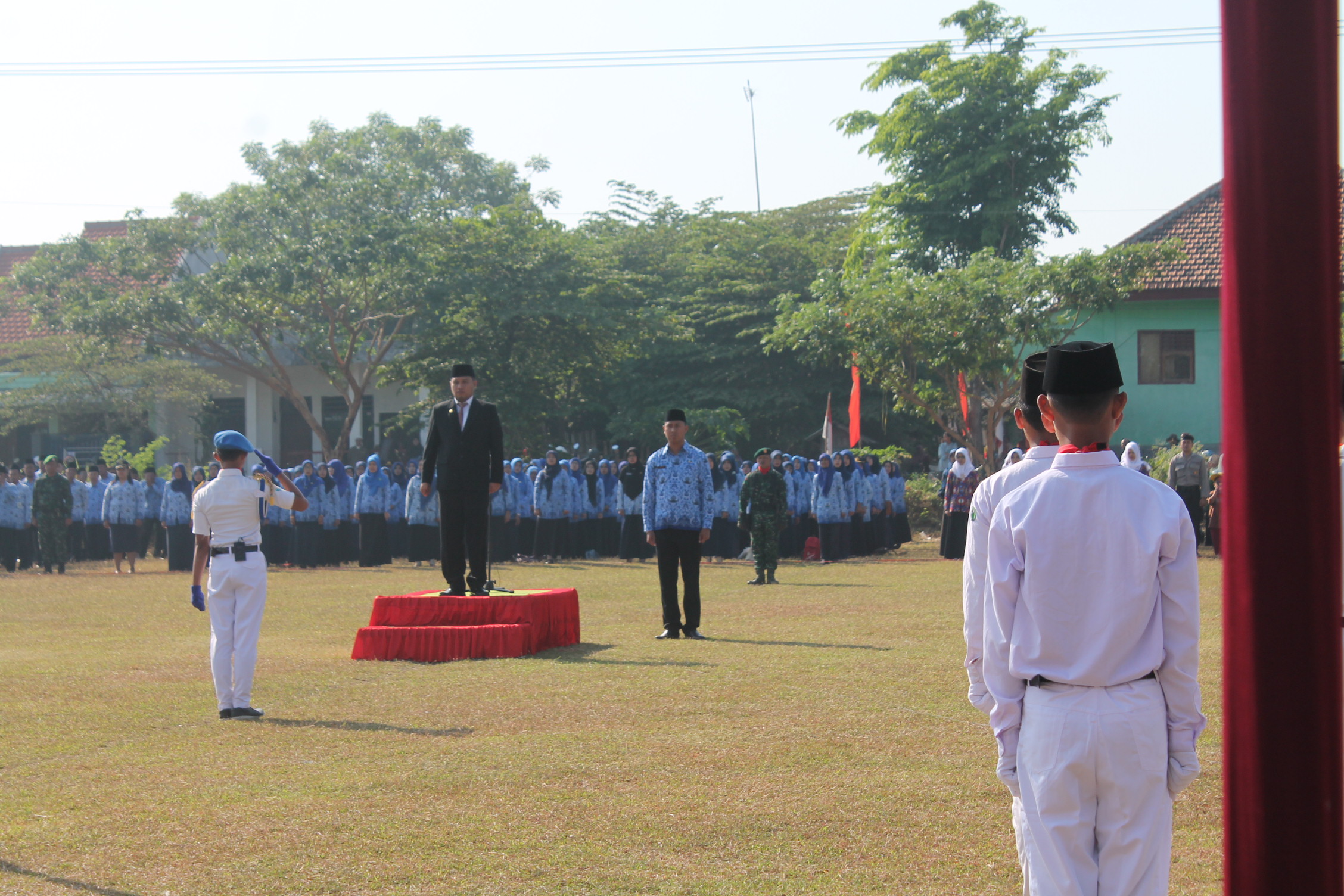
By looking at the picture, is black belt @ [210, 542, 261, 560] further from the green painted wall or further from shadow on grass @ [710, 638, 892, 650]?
the green painted wall

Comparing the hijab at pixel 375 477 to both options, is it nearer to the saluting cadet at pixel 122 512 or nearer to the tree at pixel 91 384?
the saluting cadet at pixel 122 512

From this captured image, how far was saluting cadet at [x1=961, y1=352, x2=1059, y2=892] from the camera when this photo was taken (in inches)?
147

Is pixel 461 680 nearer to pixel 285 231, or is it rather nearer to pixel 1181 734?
pixel 1181 734

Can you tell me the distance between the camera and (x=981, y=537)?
12.7ft

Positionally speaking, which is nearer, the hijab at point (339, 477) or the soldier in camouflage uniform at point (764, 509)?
the soldier in camouflage uniform at point (764, 509)

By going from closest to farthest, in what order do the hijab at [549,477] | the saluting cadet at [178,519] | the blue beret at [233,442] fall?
the blue beret at [233,442] < the saluting cadet at [178,519] < the hijab at [549,477]

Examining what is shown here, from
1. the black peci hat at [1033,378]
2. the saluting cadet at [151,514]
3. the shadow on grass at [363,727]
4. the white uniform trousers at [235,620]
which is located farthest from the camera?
the saluting cadet at [151,514]

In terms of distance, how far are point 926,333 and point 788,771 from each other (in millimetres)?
19769

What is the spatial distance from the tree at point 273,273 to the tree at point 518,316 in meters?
0.86

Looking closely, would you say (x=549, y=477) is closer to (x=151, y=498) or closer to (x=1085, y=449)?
(x=151, y=498)

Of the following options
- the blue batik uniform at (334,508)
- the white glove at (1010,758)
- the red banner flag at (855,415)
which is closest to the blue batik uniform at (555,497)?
the blue batik uniform at (334,508)

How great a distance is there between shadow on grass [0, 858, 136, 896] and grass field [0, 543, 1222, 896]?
2 centimetres

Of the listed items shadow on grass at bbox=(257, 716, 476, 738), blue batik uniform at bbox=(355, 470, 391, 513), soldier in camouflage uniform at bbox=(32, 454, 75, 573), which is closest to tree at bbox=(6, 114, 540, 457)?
Result: blue batik uniform at bbox=(355, 470, 391, 513)

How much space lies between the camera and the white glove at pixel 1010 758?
3309 millimetres
